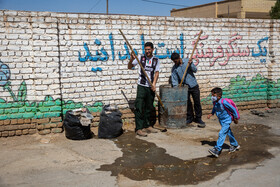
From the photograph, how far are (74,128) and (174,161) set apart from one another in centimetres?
214

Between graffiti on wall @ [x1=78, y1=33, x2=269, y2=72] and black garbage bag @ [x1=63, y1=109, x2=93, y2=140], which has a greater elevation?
graffiti on wall @ [x1=78, y1=33, x2=269, y2=72]

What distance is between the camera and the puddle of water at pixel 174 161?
421 cm

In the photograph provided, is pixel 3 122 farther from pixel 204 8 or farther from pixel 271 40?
pixel 204 8

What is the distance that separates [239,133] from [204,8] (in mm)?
26228

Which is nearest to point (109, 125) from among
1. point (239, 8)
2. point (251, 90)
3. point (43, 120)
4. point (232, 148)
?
point (43, 120)

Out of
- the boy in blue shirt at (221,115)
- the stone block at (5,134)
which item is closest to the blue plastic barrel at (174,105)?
the boy in blue shirt at (221,115)

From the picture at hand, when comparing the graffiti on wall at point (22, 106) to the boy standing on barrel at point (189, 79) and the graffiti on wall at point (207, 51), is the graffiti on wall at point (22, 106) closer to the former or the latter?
the graffiti on wall at point (207, 51)

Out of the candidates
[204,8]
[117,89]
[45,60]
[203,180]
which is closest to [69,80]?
[45,60]

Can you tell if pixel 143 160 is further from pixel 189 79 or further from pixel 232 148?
pixel 189 79

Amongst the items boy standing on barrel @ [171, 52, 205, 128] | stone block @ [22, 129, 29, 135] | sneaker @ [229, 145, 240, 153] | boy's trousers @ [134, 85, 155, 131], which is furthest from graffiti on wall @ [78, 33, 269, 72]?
sneaker @ [229, 145, 240, 153]

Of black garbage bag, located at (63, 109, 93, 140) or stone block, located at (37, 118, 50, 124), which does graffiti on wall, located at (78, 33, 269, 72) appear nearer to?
black garbage bag, located at (63, 109, 93, 140)

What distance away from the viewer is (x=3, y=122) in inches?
235

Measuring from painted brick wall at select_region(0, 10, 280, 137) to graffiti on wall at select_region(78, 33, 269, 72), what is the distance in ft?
0.07

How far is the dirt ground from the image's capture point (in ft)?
13.3
